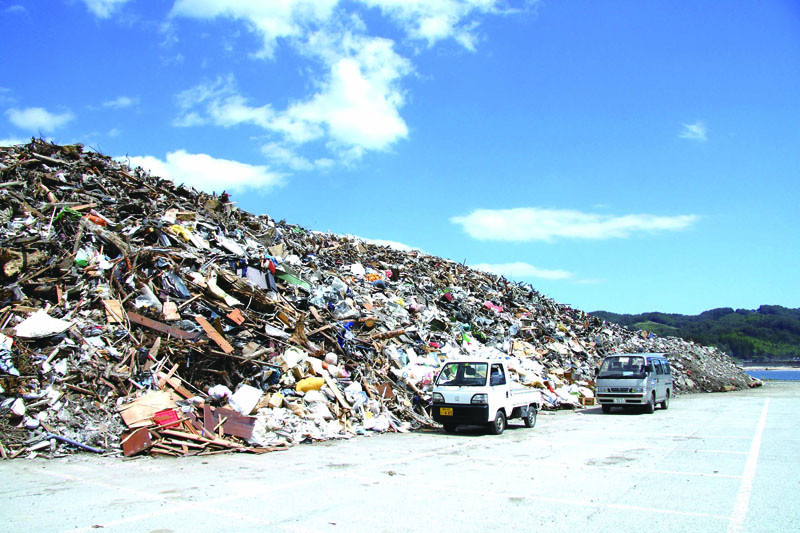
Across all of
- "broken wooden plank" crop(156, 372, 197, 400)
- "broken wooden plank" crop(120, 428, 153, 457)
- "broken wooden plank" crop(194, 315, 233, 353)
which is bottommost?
"broken wooden plank" crop(120, 428, 153, 457)

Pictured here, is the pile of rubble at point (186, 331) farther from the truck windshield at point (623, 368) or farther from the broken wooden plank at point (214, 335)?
the truck windshield at point (623, 368)

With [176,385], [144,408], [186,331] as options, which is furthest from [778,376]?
[144,408]

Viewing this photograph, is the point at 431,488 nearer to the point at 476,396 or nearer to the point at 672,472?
the point at 672,472

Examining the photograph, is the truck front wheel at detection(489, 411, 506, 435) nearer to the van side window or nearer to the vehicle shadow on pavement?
the van side window

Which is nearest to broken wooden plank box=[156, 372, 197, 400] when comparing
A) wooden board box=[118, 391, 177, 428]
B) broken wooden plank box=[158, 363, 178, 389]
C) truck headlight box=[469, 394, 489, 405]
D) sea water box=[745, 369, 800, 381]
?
broken wooden plank box=[158, 363, 178, 389]

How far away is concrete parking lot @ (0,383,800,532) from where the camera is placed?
19.2 feet

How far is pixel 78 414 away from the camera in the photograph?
33.5ft

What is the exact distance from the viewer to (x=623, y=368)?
18.9 m

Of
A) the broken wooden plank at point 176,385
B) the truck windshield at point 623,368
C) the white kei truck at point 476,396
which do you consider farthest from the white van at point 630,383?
the broken wooden plank at point 176,385

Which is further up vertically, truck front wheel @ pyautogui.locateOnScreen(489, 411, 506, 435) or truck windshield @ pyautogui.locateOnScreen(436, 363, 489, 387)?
truck windshield @ pyautogui.locateOnScreen(436, 363, 489, 387)

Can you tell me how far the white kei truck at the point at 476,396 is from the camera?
41.9ft

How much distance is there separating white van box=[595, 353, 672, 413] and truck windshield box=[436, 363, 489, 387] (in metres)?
6.96

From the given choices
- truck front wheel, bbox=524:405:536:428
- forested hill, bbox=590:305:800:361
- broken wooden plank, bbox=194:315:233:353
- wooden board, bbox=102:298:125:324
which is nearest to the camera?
wooden board, bbox=102:298:125:324

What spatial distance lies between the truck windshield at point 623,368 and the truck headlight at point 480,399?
7.85 meters
